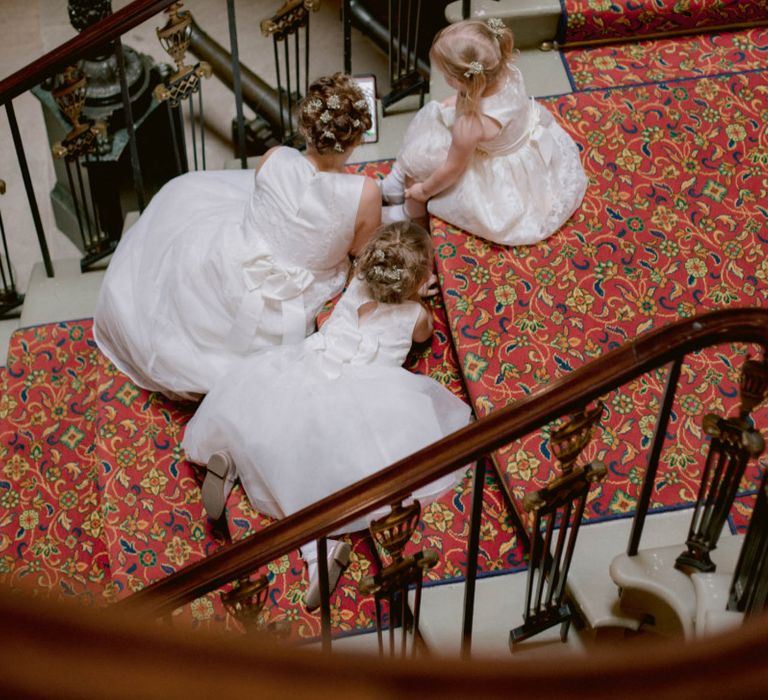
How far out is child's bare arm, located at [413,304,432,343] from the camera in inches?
124

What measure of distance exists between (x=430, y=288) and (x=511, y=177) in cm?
47

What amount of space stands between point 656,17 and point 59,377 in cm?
278

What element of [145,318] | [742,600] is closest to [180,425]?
[145,318]

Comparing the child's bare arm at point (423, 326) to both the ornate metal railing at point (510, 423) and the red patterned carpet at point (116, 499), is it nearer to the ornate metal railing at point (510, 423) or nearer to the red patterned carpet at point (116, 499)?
the red patterned carpet at point (116, 499)

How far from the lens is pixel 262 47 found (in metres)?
5.96

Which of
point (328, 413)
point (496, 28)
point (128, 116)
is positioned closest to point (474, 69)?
point (496, 28)

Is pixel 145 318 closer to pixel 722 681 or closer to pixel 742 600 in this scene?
pixel 742 600

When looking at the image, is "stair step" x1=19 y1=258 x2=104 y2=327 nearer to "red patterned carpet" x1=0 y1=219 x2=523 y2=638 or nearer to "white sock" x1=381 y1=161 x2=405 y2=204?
"red patterned carpet" x1=0 y1=219 x2=523 y2=638

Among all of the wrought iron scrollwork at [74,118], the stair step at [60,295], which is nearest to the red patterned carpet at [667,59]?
the wrought iron scrollwork at [74,118]

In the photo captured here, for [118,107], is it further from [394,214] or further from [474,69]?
[474,69]

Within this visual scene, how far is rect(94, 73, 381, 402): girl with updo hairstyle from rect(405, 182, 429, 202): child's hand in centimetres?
16

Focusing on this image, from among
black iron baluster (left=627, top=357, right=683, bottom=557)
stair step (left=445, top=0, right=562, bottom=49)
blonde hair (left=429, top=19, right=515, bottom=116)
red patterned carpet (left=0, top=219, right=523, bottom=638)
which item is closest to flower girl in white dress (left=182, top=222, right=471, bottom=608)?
red patterned carpet (left=0, top=219, right=523, bottom=638)

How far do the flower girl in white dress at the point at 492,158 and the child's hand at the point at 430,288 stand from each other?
218 millimetres

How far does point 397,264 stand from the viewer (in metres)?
3.10
